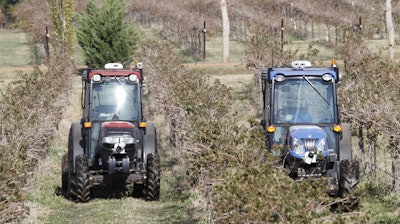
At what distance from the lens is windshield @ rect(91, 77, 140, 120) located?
53.8 ft

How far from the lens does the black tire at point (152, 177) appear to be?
15922 millimetres

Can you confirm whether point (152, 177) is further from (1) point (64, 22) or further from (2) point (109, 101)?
(1) point (64, 22)

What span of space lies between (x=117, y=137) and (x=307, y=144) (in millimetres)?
3544

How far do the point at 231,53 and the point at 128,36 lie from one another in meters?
14.7

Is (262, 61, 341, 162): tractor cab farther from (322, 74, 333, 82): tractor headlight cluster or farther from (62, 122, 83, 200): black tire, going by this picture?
(62, 122, 83, 200): black tire

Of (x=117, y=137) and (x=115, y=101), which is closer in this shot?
(x=117, y=137)

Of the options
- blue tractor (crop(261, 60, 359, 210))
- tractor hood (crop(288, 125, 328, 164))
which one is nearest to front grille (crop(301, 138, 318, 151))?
tractor hood (crop(288, 125, 328, 164))

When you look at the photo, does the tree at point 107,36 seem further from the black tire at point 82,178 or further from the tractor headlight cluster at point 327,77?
the tractor headlight cluster at point 327,77

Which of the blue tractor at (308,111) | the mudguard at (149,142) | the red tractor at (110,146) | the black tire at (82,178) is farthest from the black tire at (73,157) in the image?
the blue tractor at (308,111)

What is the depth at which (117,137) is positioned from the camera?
15.6 meters

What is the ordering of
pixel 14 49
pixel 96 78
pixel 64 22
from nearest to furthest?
pixel 96 78
pixel 64 22
pixel 14 49

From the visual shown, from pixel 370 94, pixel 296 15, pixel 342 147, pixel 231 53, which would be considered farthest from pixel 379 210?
pixel 296 15

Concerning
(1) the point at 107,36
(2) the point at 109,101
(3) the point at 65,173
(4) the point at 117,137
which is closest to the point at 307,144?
(4) the point at 117,137

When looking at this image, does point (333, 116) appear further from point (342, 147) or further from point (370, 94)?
point (370, 94)
